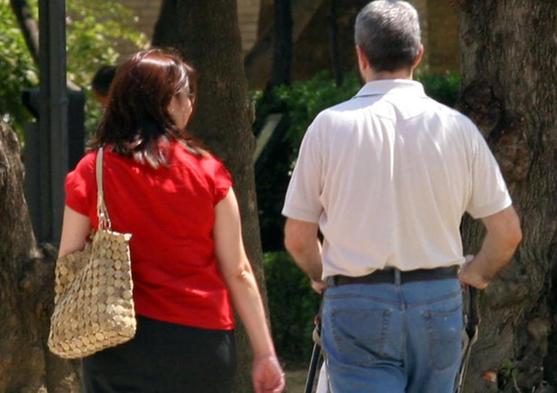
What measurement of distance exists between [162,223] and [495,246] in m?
1.04

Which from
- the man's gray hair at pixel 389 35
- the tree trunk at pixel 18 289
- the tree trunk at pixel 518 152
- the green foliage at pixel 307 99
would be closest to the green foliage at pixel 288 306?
the green foliage at pixel 307 99

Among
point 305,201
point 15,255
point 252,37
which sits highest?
point 305,201

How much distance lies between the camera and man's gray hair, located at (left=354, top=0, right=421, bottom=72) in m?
4.15

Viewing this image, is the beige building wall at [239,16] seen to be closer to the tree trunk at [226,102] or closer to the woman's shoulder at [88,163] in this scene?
the tree trunk at [226,102]

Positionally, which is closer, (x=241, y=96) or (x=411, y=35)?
(x=411, y=35)

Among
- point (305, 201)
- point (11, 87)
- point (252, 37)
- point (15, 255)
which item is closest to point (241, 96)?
point (15, 255)

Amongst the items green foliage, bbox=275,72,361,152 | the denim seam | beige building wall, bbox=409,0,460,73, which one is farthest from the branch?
the denim seam

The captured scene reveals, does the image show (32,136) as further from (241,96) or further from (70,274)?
(70,274)

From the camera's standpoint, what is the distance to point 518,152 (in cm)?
598

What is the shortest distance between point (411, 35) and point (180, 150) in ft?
2.50

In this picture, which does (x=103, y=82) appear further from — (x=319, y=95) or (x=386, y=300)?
(x=386, y=300)

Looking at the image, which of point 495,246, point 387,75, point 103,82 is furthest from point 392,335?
point 103,82

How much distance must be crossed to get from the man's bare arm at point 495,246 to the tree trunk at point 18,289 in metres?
2.06

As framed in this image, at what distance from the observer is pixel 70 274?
4105 millimetres
